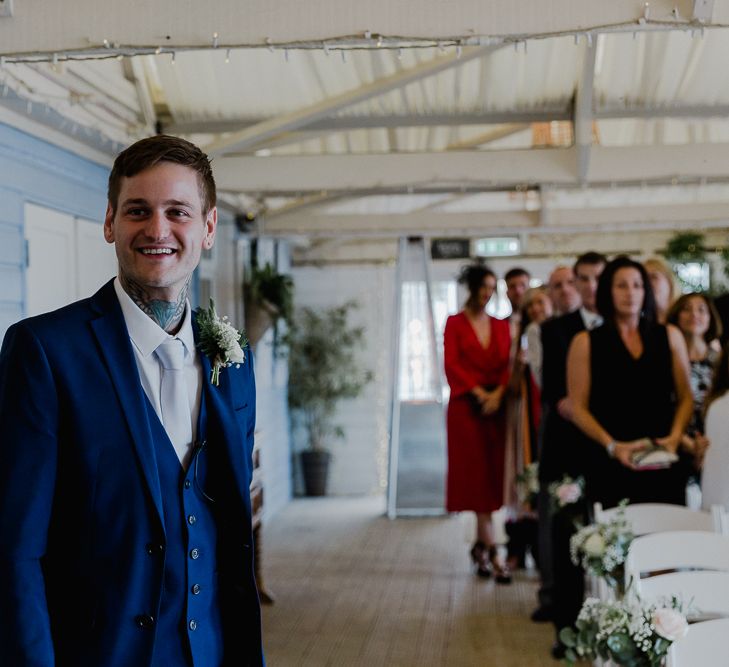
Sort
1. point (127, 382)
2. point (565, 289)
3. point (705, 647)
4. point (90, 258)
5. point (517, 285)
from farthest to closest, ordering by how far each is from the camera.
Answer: point (517, 285) → point (565, 289) → point (90, 258) → point (705, 647) → point (127, 382)

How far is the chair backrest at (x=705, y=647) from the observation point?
2312 mm

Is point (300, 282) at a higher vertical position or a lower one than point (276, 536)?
higher

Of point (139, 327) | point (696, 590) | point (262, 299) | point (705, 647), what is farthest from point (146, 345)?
point (262, 299)

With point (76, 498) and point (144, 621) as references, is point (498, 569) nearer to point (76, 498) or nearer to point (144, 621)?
point (144, 621)

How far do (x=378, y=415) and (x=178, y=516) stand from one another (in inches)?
360

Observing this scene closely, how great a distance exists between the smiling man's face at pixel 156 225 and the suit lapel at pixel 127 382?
0.25 feet

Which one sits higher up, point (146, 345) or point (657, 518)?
point (146, 345)

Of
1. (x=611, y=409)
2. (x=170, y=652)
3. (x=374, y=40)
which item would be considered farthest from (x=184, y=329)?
(x=611, y=409)

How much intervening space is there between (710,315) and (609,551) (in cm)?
255

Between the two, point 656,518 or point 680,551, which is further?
point 656,518

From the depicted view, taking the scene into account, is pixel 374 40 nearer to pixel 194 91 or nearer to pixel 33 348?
pixel 33 348

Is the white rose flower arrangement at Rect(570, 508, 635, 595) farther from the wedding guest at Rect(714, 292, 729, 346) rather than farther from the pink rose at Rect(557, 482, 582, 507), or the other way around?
the wedding guest at Rect(714, 292, 729, 346)

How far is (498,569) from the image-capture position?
6078 mm

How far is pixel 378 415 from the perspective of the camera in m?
10.6
